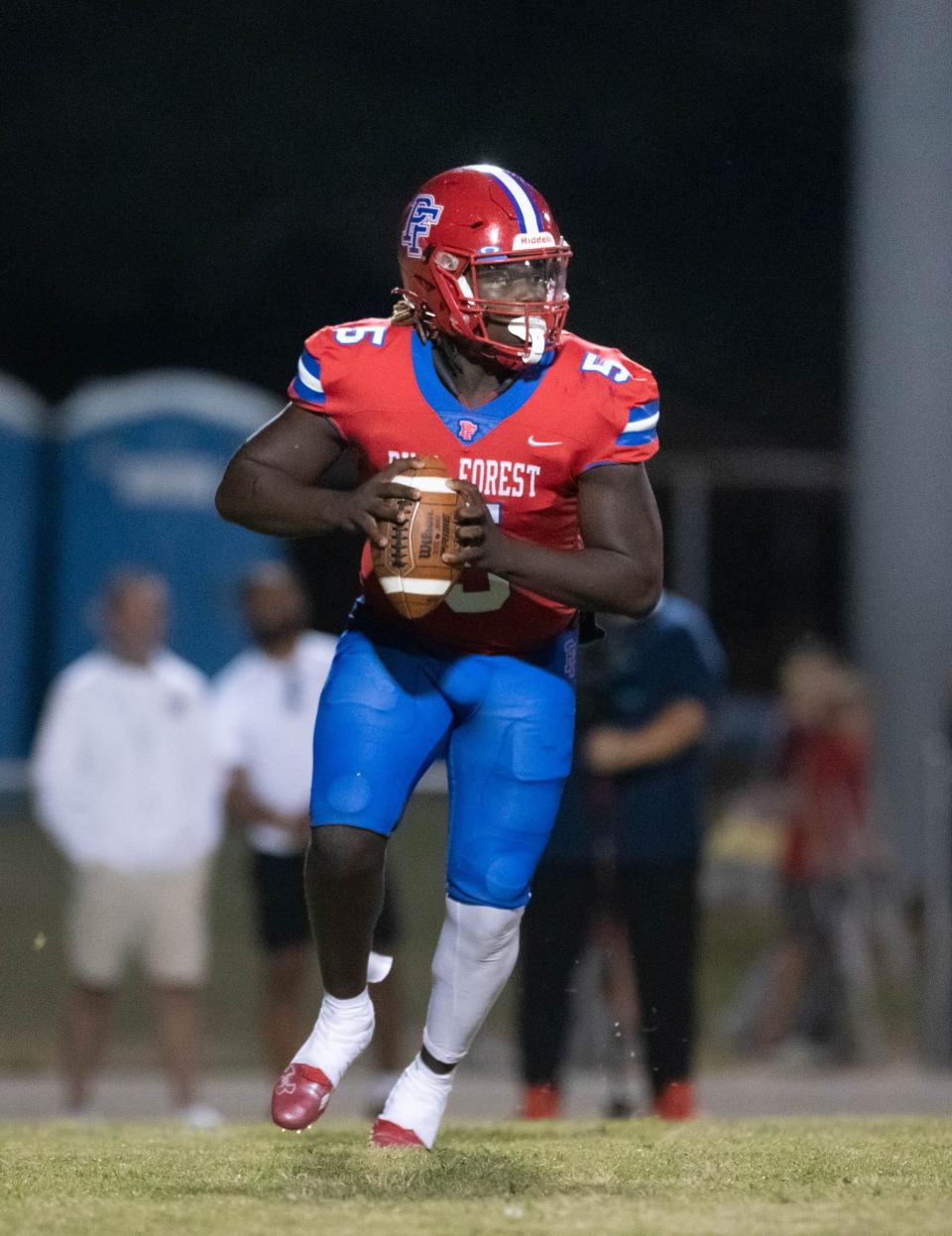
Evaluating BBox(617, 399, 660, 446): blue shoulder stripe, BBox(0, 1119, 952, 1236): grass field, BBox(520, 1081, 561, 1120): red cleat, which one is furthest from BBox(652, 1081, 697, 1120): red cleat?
BBox(617, 399, 660, 446): blue shoulder stripe

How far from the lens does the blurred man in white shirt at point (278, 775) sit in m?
7.47

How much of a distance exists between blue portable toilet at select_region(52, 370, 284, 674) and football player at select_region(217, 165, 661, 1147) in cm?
747

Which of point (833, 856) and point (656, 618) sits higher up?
point (656, 618)

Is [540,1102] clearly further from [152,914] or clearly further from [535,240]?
[535,240]

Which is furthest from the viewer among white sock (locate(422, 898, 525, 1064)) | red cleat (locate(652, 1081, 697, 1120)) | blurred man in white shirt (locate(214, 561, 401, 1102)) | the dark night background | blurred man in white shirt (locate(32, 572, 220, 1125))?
the dark night background

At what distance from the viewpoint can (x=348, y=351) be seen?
183 inches

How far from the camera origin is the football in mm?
4285

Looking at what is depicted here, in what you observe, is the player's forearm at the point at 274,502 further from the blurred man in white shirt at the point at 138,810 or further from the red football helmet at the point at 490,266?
the blurred man in white shirt at the point at 138,810

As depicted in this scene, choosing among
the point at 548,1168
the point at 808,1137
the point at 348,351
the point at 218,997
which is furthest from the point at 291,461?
the point at 218,997

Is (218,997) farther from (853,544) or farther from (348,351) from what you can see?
→ (348,351)

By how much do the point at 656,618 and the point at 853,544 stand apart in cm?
419

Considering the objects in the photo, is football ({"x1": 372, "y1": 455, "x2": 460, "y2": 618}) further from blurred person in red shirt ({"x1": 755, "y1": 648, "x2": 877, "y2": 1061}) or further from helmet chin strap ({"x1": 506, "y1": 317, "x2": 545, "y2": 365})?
blurred person in red shirt ({"x1": 755, "y1": 648, "x2": 877, "y2": 1061})

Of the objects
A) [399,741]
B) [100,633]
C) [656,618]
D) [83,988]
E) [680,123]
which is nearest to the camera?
[399,741]

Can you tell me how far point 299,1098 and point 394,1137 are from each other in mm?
346
